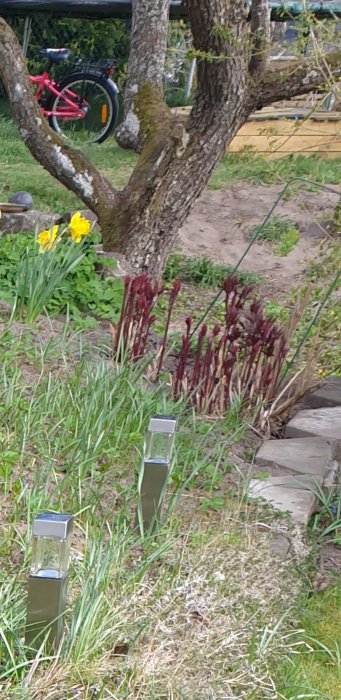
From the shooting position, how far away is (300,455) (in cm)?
446

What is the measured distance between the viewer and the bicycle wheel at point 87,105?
1358 centimetres

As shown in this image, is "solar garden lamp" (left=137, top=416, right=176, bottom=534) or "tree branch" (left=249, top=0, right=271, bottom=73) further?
"tree branch" (left=249, top=0, right=271, bottom=73)

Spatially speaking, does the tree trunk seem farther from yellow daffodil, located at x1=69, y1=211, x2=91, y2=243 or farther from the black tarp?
the black tarp

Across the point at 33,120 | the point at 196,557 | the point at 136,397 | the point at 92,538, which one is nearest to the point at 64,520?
the point at 92,538

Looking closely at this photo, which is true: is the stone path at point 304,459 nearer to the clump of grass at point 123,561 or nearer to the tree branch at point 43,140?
the clump of grass at point 123,561

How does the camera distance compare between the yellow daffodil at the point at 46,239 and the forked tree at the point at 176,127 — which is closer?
the yellow daffodil at the point at 46,239

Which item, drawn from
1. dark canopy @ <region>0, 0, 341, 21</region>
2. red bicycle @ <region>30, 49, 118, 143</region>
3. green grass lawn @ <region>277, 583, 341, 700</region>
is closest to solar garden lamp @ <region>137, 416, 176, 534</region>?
Answer: green grass lawn @ <region>277, 583, 341, 700</region>

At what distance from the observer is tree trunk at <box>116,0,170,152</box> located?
9.05m

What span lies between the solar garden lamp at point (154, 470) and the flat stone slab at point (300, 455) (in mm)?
1169

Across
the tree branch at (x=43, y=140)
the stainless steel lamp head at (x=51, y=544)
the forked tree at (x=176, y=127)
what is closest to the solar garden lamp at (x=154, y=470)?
the stainless steel lamp head at (x=51, y=544)

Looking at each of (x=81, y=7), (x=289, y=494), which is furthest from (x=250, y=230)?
(x=81, y=7)

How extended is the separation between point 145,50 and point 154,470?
665cm

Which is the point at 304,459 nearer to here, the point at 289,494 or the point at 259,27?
the point at 289,494

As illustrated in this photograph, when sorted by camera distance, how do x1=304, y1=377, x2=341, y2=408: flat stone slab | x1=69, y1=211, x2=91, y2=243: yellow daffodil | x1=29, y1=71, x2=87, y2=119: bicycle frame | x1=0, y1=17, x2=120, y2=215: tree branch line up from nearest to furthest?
x1=304, y1=377, x2=341, y2=408: flat stone slab, x1=69, y1=211, x2=91, y2=243: yellow daffodil, x1=0, y1=17, x2=120, y2=215: tree branch, x1=29, y1=71, x2=87, y2=119: bicycle frame
